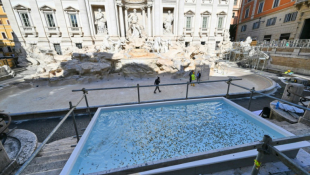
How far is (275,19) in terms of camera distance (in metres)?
21.3

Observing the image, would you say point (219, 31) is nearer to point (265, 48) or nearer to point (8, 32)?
point (265, 48)

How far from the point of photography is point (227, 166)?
254cm

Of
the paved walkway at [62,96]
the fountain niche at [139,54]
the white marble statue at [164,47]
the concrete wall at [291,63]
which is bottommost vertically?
the paved walkway at [62,96]

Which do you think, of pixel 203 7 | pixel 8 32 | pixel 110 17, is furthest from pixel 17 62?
pixel 203 7

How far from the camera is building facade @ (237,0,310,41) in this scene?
58.3 feet

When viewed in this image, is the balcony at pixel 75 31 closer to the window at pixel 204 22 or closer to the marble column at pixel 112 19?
the marble column at pixel 112 19

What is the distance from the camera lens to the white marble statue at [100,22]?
20.4 m

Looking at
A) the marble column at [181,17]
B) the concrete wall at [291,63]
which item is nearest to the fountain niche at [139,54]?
the marble column at [181,17]

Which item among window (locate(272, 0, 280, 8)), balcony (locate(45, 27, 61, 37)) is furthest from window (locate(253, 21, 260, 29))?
balcony (locate(45, 27, 61, 37))

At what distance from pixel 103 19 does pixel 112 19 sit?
6.04 feet

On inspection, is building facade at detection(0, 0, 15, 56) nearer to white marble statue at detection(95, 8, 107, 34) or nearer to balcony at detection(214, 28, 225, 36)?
white marble statue at detection(95, 8, 107, 34)

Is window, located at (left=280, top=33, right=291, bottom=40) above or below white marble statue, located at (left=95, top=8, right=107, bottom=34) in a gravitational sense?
below

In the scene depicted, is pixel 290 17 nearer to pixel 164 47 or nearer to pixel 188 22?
pixel 188 22

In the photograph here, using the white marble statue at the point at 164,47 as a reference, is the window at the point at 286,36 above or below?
above
